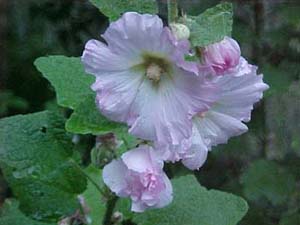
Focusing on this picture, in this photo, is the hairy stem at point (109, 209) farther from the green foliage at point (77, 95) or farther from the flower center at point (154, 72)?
the flower center at point (154, 72)

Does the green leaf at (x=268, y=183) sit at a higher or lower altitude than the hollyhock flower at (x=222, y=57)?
lower

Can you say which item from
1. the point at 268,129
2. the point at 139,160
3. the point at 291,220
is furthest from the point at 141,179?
the point at 268,129

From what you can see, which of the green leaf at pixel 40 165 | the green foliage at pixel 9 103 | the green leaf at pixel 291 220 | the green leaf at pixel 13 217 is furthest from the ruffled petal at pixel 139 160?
the green foliage at pixel 9 103

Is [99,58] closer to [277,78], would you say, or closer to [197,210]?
[197,210]

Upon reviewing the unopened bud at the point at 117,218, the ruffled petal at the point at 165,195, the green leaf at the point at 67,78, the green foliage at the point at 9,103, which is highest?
the green leaf at the point at 67,78

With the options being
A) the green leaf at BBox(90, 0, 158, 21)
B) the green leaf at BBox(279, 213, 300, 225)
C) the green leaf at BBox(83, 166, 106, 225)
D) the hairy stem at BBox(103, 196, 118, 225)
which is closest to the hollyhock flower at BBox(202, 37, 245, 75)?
the green leaf at BBox(90, 0, 158, 21)

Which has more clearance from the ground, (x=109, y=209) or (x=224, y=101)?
(x=224, y=101)

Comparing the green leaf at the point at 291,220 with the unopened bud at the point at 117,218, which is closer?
the unopened bud at the point at 117,218

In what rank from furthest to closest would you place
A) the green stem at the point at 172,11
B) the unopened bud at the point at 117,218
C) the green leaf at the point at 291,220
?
the green leaf at the point at 291,220 < the unopened bud at the point at 117,218 < the green stem at the point at 172,11
